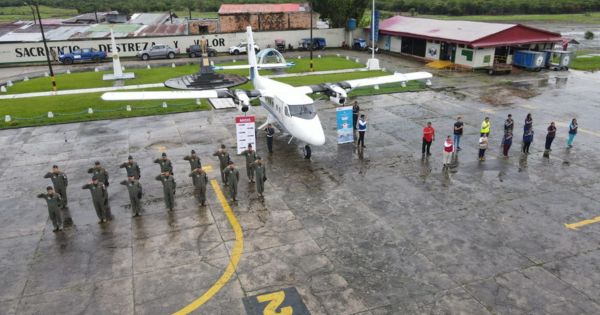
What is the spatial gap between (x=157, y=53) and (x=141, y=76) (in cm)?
1134

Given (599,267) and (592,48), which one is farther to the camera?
(592,48)

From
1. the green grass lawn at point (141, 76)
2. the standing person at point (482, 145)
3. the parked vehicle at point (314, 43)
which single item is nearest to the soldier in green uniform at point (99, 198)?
the standing person at point (482, 145)

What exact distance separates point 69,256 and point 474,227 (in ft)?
43.7

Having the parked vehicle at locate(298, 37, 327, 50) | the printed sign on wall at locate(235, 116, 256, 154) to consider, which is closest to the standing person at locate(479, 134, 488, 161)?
the printed sign on wall at locate(235, 116, 256, 154)

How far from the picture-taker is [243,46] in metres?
55.2

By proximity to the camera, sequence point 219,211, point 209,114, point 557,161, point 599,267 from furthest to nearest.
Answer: point 209,114 < point 557,161 < point 219,211 < point 599,267

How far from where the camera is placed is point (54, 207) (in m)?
14.4

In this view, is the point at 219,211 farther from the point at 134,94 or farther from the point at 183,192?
the point at 134,94

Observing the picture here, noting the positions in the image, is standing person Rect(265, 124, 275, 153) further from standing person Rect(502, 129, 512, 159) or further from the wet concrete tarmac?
standing person Rect(502, 129, 512, 159)

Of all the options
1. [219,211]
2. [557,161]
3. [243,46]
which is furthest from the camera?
[243,46]

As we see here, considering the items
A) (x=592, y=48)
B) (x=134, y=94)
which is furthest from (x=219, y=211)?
(x=592, y=48)

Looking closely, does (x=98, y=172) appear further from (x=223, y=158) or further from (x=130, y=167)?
(x=223, y=158)

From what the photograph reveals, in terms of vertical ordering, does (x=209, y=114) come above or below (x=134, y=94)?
below

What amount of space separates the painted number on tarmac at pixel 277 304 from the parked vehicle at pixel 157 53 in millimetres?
47217
